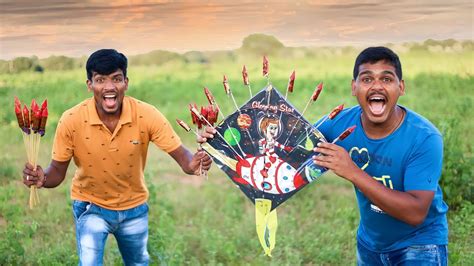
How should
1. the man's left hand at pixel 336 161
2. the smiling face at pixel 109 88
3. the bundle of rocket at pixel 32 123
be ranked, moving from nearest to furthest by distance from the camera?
the man's left hand at pixel 336 161, the bundle of rocket at pixel 32 123, the smiling face at pixel 109 88

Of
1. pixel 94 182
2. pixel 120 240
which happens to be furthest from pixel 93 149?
pixel 120 240

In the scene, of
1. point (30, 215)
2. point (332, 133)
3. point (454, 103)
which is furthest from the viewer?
point (454, 103)

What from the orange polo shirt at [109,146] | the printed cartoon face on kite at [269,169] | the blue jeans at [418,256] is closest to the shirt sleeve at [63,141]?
the orange polo shirt at [109,146]

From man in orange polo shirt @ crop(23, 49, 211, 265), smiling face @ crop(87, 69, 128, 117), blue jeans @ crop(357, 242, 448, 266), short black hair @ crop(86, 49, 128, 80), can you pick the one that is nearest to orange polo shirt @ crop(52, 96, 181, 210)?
man in orange polo shirt @ crop(23, 49, 211, 265)

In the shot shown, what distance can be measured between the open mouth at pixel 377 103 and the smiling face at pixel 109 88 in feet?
4.17

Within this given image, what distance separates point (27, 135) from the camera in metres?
3.60

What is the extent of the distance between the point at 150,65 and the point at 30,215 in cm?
274

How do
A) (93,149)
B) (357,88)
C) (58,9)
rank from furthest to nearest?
(58,9)
(93,149)
(357,88)

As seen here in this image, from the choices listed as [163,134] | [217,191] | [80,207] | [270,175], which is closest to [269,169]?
[270,175]

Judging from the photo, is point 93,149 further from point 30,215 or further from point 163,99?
point 163,99

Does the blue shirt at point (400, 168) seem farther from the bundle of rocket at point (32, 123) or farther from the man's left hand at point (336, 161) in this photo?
the bundle of rocket at point (32, 123)

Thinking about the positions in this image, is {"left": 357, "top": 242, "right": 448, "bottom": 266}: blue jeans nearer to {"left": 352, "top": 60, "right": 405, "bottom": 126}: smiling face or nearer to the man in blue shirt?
the man in blue shirt

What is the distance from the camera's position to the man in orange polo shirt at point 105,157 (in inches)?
150

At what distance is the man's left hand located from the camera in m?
3.02
